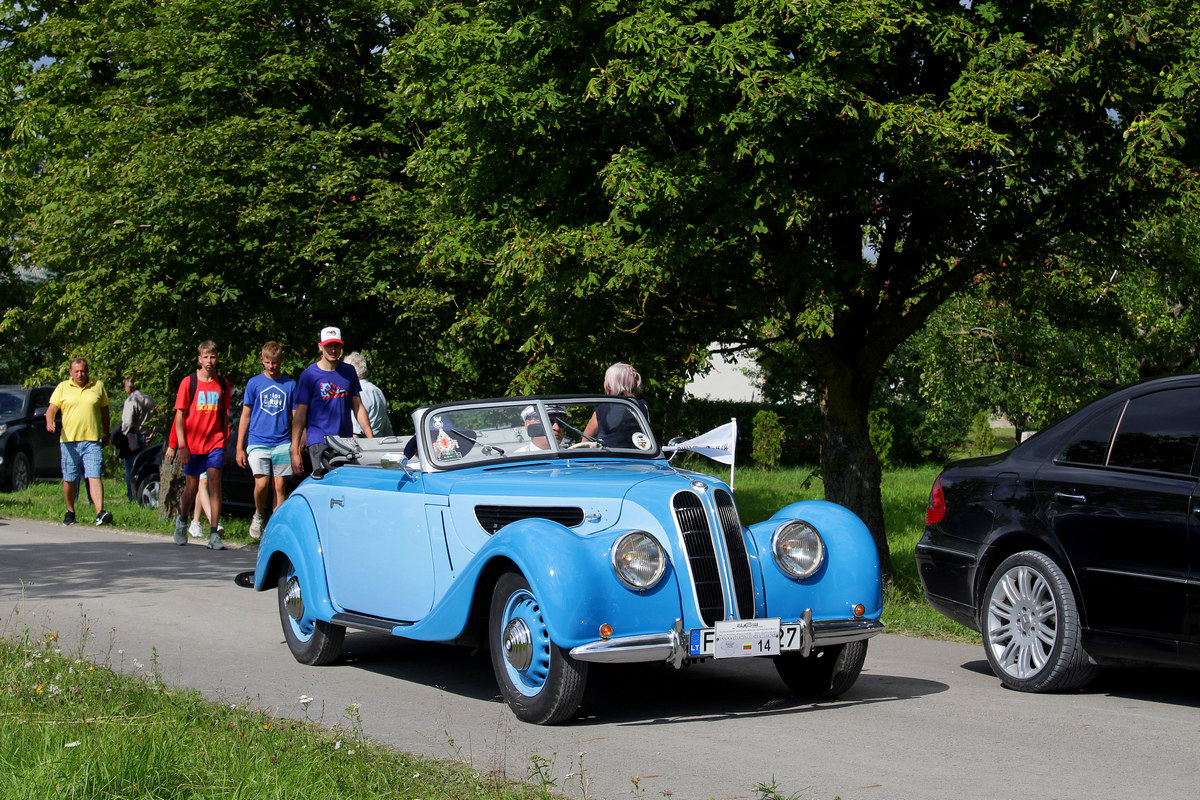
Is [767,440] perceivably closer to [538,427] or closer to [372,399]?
[372,399]

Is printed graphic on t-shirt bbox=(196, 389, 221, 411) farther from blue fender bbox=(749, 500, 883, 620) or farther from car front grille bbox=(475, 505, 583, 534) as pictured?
blue fender bbox=(749, 500, 883, 620)

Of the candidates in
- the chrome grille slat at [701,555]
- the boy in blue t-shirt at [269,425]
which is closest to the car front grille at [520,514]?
the chrome grille slat at [701,555]

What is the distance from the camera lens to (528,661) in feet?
19.9

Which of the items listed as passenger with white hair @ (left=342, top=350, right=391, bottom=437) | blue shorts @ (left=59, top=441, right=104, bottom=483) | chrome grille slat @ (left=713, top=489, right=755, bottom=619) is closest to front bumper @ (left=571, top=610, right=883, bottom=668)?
chrome grille slat @ (left=713, top=489, right=755, bottom=619)

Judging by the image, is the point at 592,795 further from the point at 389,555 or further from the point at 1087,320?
the point at 1087,320

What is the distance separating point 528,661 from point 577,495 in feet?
2.77

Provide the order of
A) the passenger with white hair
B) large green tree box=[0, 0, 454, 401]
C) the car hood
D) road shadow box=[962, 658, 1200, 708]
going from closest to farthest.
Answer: the car hood < road shadow box=[962, 658, 1200, 708] < the passenger with white hair < large green tree box=[0, 0, 454, 401]

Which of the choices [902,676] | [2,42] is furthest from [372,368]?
[902,676]

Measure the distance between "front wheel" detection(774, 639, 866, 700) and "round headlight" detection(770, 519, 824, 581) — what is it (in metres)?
0.42

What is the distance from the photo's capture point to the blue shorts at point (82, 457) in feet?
51.2

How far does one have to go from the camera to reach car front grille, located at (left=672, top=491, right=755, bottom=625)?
19.9ft

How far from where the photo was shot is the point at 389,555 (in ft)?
23.6

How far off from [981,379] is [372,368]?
11.0 meters

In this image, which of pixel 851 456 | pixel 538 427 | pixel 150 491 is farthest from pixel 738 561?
pixel 150 491
